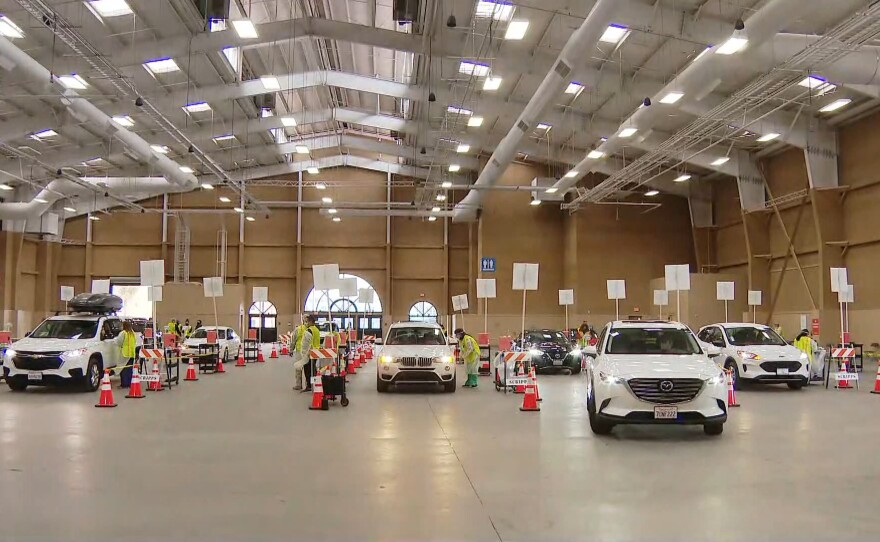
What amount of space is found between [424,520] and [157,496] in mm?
2602

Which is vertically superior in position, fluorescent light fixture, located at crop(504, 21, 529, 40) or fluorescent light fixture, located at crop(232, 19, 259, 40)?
fluorescent light fixture, located at crop(504, 21, 529, 40)

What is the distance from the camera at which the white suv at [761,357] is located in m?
16.2

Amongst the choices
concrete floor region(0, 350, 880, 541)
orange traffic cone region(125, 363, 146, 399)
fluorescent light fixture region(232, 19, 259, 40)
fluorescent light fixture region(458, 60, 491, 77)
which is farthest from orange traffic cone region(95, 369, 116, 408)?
fluorescent light fixture region(458, 60, 491, 77)

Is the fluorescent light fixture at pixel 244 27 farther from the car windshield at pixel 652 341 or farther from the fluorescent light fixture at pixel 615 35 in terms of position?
the car windshield at pixel 652 341

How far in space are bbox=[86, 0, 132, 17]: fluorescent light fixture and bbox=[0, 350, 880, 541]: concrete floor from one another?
11.5m

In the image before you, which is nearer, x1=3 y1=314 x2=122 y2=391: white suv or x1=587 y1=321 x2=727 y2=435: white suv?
x1=587 y1=321 x2=727 y2=435: white suv

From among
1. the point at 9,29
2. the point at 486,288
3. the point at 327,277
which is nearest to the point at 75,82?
the point at 9,29

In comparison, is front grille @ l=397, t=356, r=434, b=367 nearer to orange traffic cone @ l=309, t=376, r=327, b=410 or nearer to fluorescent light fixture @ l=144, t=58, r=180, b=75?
orange traffic cone @ l=309, t=376, r=327, b=410

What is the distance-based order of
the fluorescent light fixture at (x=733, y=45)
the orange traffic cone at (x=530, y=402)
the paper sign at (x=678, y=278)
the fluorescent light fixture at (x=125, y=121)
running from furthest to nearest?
the fluorescent light fixture at (x=125, y=121), the paper sign at (x=678, y=278), the fluorescent light fixture at (x=733, y=45), the orange traffic cone at (x=530, y=402)

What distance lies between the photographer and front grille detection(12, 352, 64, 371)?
49.5 feet

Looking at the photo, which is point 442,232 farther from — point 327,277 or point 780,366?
point 780,366

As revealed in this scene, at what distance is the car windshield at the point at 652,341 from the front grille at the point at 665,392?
1347mm

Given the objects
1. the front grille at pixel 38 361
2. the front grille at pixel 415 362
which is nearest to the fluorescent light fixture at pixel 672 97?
the front grille at pixel 415 362

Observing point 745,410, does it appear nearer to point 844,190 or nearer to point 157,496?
point 157,496
